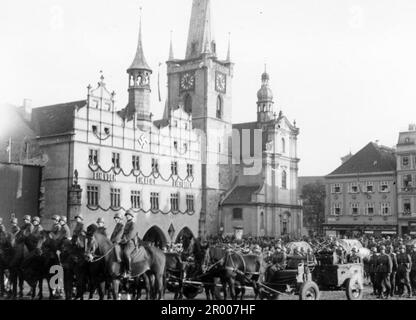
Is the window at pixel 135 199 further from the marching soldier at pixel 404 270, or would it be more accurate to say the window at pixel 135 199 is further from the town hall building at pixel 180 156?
the marching soldier at pixel 404 270

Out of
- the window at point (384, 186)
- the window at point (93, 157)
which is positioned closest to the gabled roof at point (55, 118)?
the window at point (93, 157)

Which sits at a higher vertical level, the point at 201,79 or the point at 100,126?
the point at 201,79

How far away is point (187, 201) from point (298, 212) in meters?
18.4

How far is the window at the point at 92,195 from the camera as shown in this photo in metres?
44.1

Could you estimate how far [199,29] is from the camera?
67.4m

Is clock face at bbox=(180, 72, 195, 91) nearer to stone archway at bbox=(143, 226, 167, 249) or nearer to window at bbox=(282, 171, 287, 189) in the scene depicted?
window at bbox=(282, 171, 287, 189)

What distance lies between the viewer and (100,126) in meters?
45.3

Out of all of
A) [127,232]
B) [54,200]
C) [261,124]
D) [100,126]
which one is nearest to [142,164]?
[100,126]

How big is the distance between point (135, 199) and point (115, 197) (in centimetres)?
242

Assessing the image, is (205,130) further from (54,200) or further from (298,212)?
(54,200)

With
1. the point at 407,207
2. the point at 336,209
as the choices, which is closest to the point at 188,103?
the point at 336,209

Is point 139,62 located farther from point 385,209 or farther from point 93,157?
point 385,209

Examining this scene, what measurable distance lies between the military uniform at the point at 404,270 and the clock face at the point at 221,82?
45023 mm

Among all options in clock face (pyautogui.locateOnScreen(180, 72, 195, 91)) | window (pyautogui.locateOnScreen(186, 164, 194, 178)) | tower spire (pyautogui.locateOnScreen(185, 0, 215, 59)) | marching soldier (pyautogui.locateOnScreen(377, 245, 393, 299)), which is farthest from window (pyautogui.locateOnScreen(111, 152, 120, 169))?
marching soldier (pyautogui.locateOnScreen(377, 245, 393, 299))
